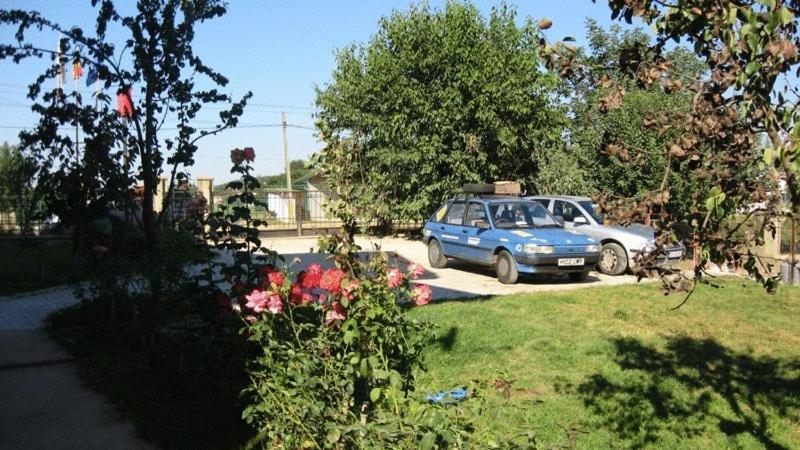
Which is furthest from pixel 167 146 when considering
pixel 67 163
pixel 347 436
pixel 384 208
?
pixel 384 208

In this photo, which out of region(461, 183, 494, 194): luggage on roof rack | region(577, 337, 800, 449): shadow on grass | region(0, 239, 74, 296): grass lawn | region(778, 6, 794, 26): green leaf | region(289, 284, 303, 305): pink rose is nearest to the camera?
region(778, 6, 794, 26): green leaf

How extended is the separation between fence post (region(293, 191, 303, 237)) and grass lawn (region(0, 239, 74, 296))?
391 inches

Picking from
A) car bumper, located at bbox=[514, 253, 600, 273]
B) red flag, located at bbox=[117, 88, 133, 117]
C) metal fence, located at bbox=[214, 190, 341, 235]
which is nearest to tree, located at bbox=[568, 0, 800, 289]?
red flag, located at bbox=[117, 88, 133, 117]

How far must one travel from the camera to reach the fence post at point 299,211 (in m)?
26.7

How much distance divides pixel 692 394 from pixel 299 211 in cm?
2161

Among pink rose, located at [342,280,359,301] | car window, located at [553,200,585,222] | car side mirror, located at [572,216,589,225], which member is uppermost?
car window, located at [553,200,585,222]

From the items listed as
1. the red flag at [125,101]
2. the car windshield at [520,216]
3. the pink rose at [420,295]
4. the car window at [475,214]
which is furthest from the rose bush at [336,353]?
the car window at [475,214]

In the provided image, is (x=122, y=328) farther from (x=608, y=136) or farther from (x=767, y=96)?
(x=767, y=96)

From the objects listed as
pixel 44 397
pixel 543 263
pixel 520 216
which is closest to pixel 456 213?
pixel 520 216

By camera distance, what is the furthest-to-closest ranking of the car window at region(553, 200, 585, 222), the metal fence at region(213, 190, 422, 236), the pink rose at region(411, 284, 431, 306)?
the metal fence at region(213, 190, 422, 236) < the car window at region(553, 200, 585, 222) < the pink rose at region(411, 284, 431, 306)

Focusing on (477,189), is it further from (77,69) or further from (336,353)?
(336,353)

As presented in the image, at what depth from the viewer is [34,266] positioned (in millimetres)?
15148

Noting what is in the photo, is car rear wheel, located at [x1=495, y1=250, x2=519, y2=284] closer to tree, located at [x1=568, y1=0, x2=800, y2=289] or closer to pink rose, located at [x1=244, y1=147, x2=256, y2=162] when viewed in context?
pink rose, located at [x1=244, y1=147, x2=256, y2=162]

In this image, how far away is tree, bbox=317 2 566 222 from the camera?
22219 millimetres
